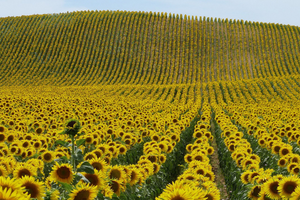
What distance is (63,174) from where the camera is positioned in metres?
2.87

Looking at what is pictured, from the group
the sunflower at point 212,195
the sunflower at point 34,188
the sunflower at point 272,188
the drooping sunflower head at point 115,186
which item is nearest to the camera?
the sunflower at point 34,188

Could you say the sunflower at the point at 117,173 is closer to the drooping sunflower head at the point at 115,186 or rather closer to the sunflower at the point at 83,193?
the drooping sunflower head at the point at 115,186

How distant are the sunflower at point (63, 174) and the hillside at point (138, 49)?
38280mm

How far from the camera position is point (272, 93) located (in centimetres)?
2905

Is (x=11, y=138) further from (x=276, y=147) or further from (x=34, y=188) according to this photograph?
(x=276, y=147)

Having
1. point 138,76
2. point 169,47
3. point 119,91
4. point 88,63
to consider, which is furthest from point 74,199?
point 169,47

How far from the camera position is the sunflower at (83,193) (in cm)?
254

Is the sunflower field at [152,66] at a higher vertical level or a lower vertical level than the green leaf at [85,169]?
higher

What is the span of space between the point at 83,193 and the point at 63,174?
413mm

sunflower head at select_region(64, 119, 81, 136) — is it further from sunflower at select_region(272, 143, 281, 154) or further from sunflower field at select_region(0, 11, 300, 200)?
sunflower field at select_region(0, 11, 300, 200)

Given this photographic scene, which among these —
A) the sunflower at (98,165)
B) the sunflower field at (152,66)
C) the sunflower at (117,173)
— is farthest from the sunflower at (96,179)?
the sunflower field at (152,66)

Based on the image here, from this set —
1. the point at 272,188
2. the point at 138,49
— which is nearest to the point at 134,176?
the point at 272,188

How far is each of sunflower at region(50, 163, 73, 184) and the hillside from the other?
38.3 m

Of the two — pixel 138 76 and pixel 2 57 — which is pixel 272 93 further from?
pixel 2 57
